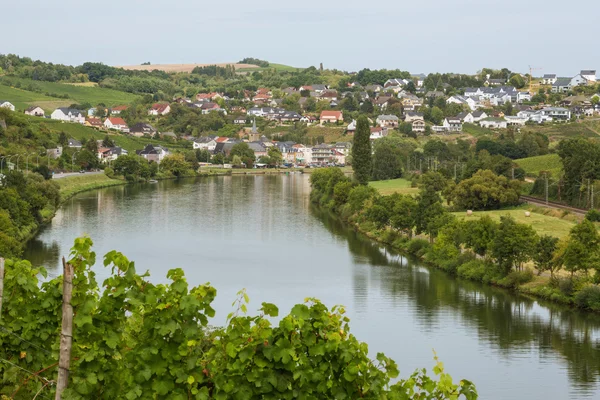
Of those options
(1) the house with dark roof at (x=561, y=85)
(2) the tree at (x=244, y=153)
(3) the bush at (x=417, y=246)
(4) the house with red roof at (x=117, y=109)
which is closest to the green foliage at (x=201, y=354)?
(3) the bush at (x=417, y=246)

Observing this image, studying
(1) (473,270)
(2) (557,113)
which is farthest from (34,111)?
(1) (473,270)

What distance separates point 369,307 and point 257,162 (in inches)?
1972

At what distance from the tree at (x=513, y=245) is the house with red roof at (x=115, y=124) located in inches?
2293

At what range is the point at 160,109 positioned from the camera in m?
89.6

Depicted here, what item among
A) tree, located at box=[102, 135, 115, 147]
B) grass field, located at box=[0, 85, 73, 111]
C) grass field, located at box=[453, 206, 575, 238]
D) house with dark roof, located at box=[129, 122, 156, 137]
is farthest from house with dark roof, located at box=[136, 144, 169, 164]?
grass field, located at box=[453, 206, 575, 238]

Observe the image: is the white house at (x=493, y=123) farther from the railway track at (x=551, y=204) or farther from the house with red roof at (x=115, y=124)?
the railway track at (x=551, y=204)

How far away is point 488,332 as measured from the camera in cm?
1916

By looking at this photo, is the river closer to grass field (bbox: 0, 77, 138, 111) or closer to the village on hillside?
the village on hillside

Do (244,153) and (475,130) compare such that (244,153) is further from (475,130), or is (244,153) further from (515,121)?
(515,121)

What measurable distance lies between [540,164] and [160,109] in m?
47.7

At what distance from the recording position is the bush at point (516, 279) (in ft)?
76.0

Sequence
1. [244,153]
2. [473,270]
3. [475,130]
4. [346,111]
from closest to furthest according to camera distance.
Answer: [473,270]
[244,153]
[475,130]
[346,111]

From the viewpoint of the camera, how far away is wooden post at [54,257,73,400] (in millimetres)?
6422

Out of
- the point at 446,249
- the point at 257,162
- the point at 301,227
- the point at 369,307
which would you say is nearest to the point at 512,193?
the point at 301,227
